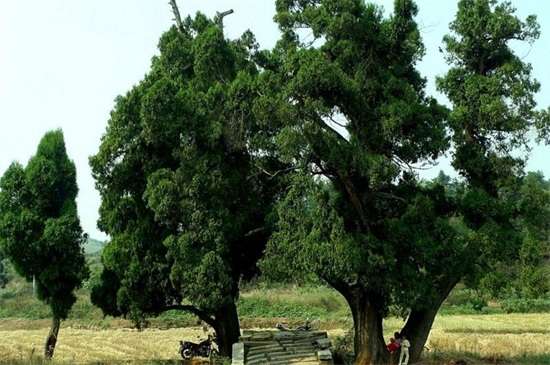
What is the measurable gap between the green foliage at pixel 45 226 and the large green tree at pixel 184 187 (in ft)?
4.50

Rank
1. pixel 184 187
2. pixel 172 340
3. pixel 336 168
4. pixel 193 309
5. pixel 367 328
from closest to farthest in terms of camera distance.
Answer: pixel 336 168, pixel 184 187, pixel 367 328, pixel 193 309, pixel 172 340

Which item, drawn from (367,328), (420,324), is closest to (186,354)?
(367,328)

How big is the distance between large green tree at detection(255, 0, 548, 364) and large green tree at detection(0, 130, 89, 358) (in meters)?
7.48

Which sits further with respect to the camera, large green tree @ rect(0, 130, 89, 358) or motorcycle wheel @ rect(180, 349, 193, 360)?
motorcycle wheel @ rect(180, 349, 193, 360)

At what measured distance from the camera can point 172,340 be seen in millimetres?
29781

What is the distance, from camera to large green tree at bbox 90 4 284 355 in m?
17.1

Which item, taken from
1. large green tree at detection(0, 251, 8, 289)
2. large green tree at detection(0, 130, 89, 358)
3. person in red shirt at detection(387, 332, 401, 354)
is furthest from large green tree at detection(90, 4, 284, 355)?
large green tree at detection(0, 251, 8, 289)

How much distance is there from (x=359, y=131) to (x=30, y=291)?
4970 centimetres

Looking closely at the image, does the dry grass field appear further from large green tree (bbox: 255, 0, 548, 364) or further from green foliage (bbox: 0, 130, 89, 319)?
large green tree (bbox: 255, 0, 548, 364)

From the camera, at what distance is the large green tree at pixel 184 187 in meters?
17.1

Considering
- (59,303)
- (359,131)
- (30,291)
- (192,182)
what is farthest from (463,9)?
(30,291)

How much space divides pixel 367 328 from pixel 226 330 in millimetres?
4591

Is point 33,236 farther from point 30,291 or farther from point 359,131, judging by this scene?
point 30,291

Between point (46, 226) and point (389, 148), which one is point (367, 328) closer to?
point (389, 148)
